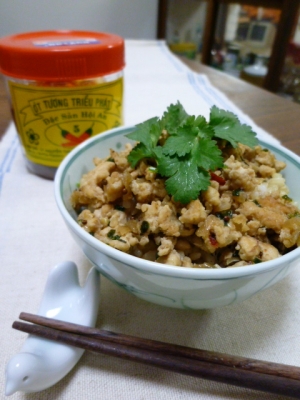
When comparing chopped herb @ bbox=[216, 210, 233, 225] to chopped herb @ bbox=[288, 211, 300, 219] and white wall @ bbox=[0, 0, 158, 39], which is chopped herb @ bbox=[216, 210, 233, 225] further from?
white wall @ bbox=[0, 0, 158, 39]

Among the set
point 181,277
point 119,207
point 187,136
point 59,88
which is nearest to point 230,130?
point 187,136

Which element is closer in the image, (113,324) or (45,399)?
(45,399)

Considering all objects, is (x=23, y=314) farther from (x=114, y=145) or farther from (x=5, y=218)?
(x=114, y=145)

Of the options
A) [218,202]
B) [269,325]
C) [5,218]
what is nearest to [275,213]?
[218,202]

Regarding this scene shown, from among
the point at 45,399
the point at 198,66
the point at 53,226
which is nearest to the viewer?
the point at 45,399

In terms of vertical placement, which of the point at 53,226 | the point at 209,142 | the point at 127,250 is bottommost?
the point at 53,226

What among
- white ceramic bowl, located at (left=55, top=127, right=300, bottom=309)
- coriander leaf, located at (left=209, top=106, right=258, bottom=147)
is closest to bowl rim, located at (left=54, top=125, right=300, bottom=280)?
white ceramic bowl, located at (left=55, top=127, right=300, bottom=309)
